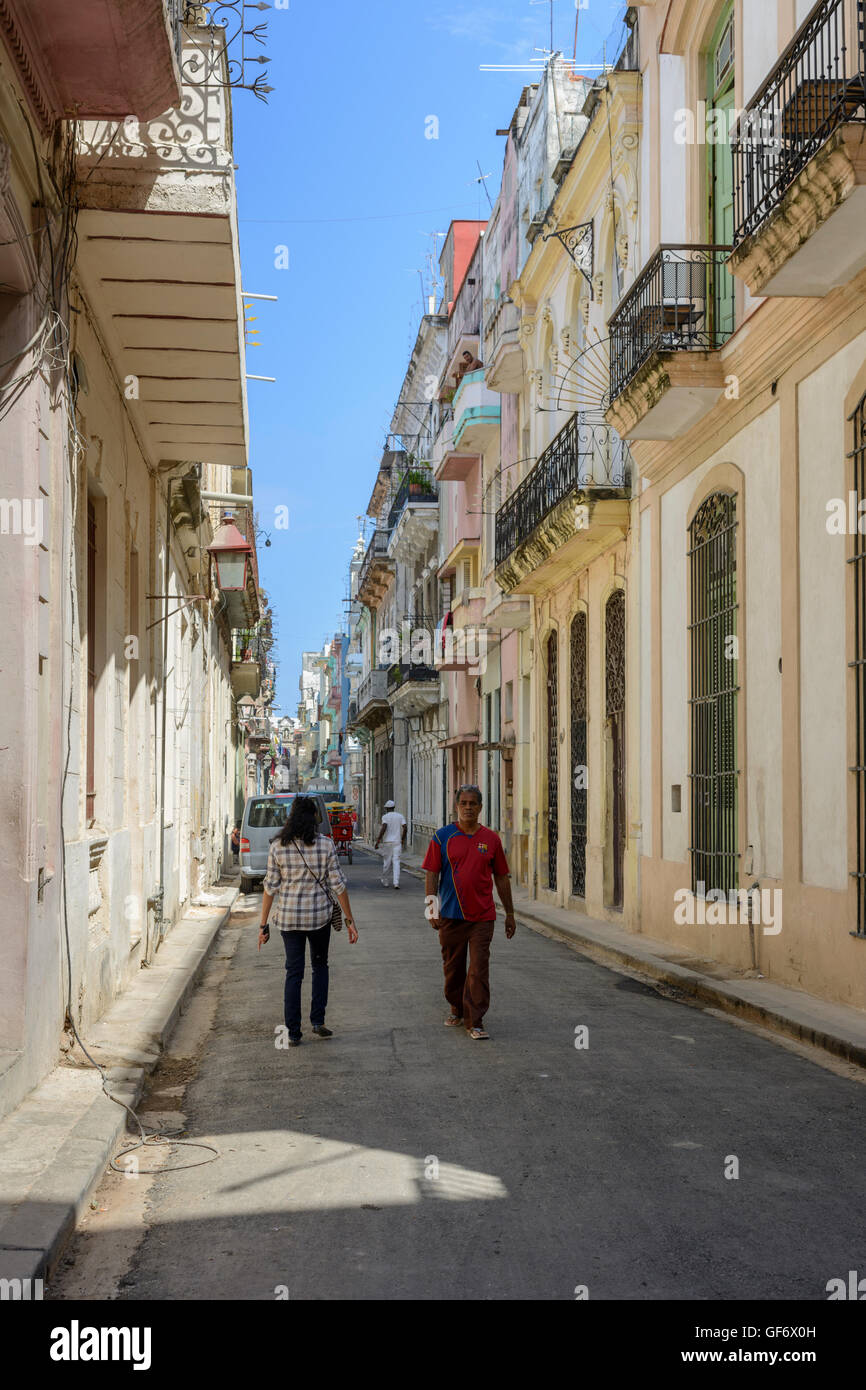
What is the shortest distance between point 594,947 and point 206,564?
9.76m

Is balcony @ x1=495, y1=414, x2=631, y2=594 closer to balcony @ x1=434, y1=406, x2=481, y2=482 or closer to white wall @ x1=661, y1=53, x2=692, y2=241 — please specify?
white wall @ x1=661, y1=53, x2=692, y2=241

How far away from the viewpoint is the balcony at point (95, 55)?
6375mm

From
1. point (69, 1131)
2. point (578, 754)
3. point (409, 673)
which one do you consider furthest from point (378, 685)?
point (69, 1131)

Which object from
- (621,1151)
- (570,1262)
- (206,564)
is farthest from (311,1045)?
(206,564)

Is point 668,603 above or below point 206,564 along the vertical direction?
below

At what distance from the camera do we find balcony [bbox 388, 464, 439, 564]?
1603 inches

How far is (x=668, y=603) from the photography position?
15930mm

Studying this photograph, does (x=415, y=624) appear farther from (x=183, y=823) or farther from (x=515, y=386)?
(x=183, y=823)

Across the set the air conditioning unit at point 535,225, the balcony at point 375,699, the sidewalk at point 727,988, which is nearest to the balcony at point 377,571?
the balcony at point 375,699

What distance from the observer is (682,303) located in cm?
1434

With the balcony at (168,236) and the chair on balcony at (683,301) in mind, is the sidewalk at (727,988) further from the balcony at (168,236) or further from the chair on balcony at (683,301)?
the balcony at (168,236)

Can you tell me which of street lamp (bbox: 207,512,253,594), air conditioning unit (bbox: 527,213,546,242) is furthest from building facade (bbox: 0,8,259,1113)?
air conditioning unit (bbox: 527,213,546,242)

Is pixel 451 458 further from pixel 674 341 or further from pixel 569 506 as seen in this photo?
pixel 674 341

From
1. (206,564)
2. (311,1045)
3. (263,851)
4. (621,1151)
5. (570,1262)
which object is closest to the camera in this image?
(570,1262)
